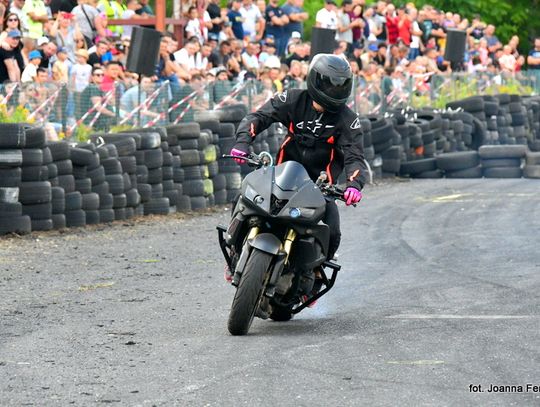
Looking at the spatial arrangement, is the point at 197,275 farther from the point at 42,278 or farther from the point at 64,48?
the point at 64,48

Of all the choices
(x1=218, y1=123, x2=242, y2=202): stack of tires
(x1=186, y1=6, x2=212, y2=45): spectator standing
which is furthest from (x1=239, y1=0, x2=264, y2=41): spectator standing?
(x1=218, y1=123, x2=242, y2=202): stack of tires

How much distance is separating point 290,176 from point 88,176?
729cm

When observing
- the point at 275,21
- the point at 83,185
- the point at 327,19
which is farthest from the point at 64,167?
the point at 327,19

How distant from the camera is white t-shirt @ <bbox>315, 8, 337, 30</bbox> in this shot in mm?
26234

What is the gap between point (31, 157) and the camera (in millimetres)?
14586

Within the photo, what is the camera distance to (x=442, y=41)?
31281 millimetres

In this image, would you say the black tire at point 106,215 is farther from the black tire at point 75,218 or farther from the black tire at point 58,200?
the black tire at point 58,200

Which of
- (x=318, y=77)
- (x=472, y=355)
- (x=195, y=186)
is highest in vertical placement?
(x=318, y=77)

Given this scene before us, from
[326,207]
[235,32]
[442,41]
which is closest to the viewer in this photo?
[326,207]

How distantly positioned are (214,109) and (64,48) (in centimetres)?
222

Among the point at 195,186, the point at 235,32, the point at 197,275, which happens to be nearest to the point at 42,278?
the point at 197,275

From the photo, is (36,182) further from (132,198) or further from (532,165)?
(532,165)

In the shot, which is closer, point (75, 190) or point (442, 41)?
point (75, 190)

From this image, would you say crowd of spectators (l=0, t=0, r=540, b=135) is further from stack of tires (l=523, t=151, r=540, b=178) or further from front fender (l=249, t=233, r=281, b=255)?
front fender (l=249, t=233, r=281, b=255)
